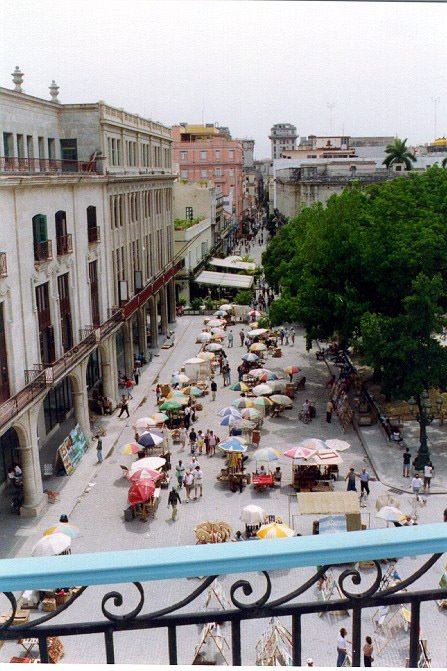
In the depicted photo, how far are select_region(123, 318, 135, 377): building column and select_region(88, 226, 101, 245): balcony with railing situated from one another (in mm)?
5592

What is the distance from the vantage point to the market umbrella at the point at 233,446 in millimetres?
23344

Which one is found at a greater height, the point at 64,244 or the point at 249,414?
the point at 64,244

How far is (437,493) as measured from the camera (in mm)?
21781

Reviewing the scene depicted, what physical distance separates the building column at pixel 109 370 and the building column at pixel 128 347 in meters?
3.23

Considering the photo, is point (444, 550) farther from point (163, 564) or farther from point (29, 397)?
point (29, 397)

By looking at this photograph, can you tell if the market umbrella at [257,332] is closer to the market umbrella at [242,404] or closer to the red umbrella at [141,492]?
the market umbrella at [242,404]

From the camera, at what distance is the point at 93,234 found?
95.6ft

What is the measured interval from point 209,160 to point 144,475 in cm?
7665

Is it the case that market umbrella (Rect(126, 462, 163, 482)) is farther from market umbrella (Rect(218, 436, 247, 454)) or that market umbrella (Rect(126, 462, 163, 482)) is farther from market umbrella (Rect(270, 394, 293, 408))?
market umbrella (Rect(270, 394, 293, 408))

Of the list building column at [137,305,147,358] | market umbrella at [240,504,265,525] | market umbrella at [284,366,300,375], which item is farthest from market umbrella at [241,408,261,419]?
building column at [137,305,147,358]

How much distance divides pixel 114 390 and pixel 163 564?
29316mm

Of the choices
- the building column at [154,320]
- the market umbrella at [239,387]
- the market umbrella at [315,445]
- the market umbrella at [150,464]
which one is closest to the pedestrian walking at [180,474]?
the market umbrella at [150,464]

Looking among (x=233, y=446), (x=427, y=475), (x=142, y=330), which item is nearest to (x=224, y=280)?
(x=142, y=330)

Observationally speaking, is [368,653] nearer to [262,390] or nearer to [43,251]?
[43,251]
